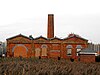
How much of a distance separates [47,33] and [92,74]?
46.7 m

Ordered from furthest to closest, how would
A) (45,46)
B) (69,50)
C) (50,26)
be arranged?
(50,26)
(69,50)
(45,46)

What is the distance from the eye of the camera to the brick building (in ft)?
171

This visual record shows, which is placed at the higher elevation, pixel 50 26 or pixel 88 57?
pixel 50 26

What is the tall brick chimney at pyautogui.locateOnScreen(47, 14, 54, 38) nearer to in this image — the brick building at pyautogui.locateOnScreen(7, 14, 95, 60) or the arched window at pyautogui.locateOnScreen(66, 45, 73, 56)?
the brick building at pyautogui.locateOnScreen(7, 14, 95, 60)

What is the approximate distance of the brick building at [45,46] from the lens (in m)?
52.0

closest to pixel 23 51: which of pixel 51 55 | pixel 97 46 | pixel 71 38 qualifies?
pixel 51 55

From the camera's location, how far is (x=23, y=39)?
52.1 m

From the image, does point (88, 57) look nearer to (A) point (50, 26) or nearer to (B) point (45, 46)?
(B) point (45, 46)

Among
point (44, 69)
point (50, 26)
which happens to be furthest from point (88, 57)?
point (44, 69)

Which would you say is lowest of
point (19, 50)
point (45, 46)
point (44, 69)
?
point (44, 69)

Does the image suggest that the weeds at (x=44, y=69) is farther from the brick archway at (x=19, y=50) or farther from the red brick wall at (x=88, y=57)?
the brick archway at (x=19, y=50)

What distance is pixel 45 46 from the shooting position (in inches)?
2072

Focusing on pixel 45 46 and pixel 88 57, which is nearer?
pixel 88 57

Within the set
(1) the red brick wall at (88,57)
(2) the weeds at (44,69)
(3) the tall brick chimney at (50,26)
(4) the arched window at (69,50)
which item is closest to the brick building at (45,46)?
(4) the arched window at (69,50)
